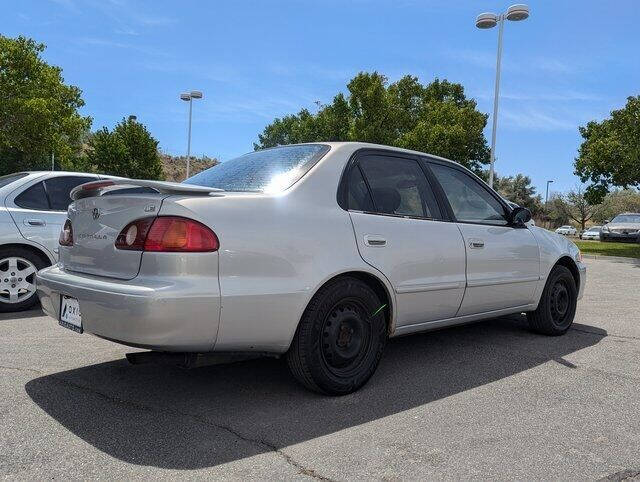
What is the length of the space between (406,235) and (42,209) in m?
4.26

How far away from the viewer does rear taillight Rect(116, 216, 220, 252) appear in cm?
286

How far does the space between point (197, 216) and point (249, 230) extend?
0.95 ft

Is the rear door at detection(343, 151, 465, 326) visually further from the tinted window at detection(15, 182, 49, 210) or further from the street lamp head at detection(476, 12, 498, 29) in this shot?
the street lamp head at detection(476, 12, 498, 29)

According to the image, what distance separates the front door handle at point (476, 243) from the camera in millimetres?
4270

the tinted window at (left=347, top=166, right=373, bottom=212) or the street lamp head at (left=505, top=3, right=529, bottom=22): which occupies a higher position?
the street lamp head at (left=505, top=3, right=529, bottom=22)

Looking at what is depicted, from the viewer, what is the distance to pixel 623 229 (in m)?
27.1

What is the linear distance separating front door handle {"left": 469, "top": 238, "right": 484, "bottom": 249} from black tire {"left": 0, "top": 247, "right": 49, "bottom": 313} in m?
4.42

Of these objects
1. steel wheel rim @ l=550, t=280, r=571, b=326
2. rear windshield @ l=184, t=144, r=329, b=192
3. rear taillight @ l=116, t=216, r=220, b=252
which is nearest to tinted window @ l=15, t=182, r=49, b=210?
→ rear windshield @ l=184, t=144, r=329, b=192

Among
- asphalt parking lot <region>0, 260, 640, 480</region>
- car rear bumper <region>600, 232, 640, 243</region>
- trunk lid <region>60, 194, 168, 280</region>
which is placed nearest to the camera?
asphalt parking lot <region>0, 260, 640, 480</region>

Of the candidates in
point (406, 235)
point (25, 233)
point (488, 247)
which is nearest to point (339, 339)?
point (406, 235)

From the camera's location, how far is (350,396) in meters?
3.49

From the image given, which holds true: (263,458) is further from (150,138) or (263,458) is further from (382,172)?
(150,138)

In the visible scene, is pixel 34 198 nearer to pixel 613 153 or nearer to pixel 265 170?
pixel 265 170

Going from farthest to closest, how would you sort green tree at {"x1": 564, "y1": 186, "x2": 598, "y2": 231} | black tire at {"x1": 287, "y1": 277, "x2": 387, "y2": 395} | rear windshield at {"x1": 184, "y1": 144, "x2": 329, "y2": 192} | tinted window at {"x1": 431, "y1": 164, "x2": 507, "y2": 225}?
green tree at {"x1": 564, "y1": 186, "x2": 598, "y2": 231}, tinted window at {"x1": 431, "y1": 164, "x2": 507, "y2": 225}, rear windshield at {"x1": 184, "y1": 144, "x2": 329, "y2": 192}, black tire at {"x1": 287, "y1": 277, "x2": 387, "y2": 395}
